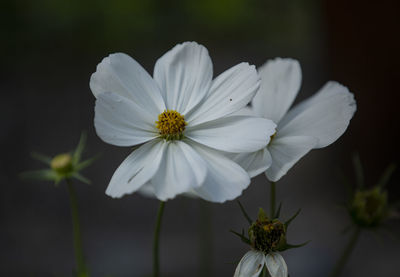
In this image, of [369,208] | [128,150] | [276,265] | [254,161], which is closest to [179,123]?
[254,161]

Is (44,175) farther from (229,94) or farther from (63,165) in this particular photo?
(229,94)

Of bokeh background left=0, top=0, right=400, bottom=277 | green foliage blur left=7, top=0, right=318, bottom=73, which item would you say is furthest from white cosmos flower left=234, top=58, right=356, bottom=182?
green foliage blur left=7, top=0, right=318, bottom=73

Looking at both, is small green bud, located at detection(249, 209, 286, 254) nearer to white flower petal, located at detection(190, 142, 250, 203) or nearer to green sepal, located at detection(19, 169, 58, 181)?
white flower petal, located at detection(190, 142, 250, 203)

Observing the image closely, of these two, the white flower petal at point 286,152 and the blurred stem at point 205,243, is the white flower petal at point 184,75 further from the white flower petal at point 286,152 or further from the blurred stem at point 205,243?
the blurred stem at point 205,243

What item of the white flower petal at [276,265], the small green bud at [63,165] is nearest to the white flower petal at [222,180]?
the white flower petal at [276,265]

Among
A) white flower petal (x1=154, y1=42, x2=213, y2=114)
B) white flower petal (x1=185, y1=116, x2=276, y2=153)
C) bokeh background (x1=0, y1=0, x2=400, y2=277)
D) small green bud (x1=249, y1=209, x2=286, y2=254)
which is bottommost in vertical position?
small green bud (x1=249, y1=209, x2=286, y2=254)

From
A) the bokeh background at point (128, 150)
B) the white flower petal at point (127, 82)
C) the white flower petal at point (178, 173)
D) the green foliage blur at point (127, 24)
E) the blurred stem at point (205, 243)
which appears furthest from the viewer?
the green foliage blur at point (127, 24)

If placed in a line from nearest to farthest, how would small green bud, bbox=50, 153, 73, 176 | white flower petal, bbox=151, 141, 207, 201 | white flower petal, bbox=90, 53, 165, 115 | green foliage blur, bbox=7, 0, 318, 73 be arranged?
white flower petal, bbox=151, 141, 207, 201 → white flower petal, bbox=90, 53, 165, 115 → small green bud, bbox=50, 153, 73, 176 → green foliage blur, bbox=7, 0, 318, 73
